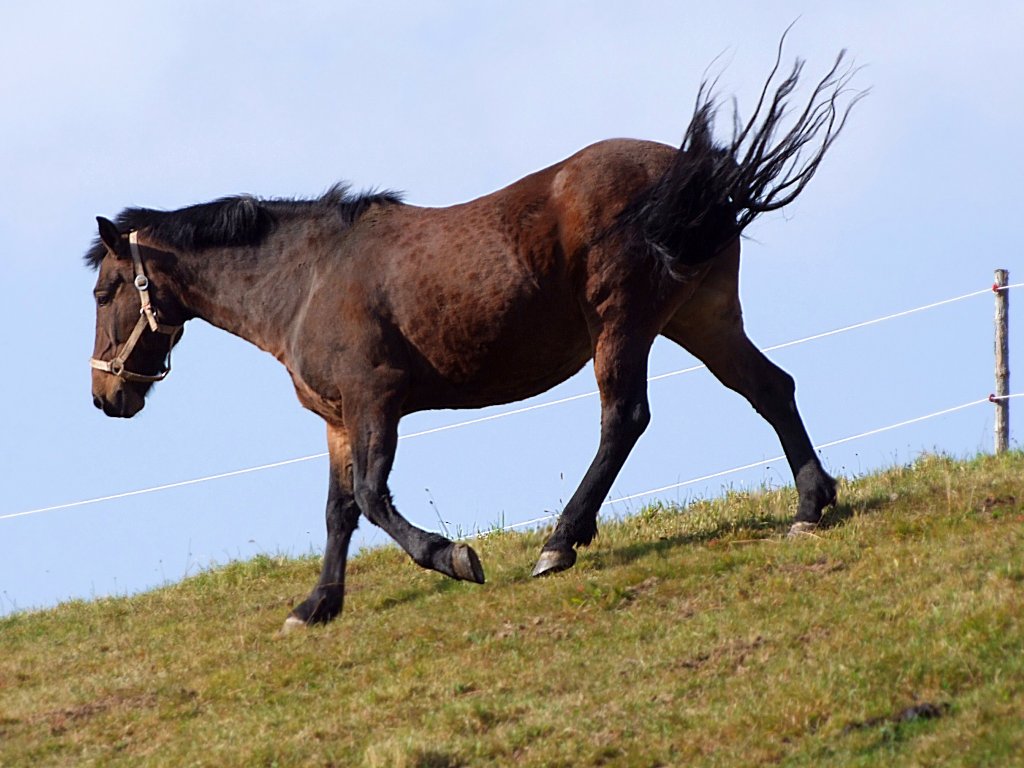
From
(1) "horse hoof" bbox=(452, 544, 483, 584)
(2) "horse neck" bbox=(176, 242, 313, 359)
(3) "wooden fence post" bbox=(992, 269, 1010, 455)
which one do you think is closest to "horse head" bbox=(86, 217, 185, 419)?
(2) "horse neck" bbox=(176, 242, 313, 359)

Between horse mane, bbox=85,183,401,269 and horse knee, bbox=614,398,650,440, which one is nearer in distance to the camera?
horse knee, bbox=614,398,650,440

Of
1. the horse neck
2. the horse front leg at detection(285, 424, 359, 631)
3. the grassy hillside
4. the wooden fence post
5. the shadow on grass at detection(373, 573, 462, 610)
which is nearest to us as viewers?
the grassy hillside

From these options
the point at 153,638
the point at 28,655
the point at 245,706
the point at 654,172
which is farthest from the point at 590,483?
the point at 28,655

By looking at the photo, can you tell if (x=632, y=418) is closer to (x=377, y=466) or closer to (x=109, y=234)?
(x=377, y=466)

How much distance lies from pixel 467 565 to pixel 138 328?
9.97ft

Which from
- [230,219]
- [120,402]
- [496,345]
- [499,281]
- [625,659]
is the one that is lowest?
[625,659]

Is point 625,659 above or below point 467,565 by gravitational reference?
below

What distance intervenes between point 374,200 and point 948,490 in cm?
411

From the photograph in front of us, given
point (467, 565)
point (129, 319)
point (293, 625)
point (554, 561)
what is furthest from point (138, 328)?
point (554, 561)

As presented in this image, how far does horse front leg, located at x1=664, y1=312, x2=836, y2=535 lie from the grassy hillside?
0.48m

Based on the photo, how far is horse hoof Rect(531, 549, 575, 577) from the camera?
359 inches

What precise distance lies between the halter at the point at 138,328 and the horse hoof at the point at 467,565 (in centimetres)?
284

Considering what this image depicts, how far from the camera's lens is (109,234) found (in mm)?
10016

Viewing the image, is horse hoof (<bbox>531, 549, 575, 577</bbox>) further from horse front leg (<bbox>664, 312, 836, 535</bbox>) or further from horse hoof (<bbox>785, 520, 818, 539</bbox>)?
horse front leg (<bbox>664, 312, 836, 535</bbox>)
